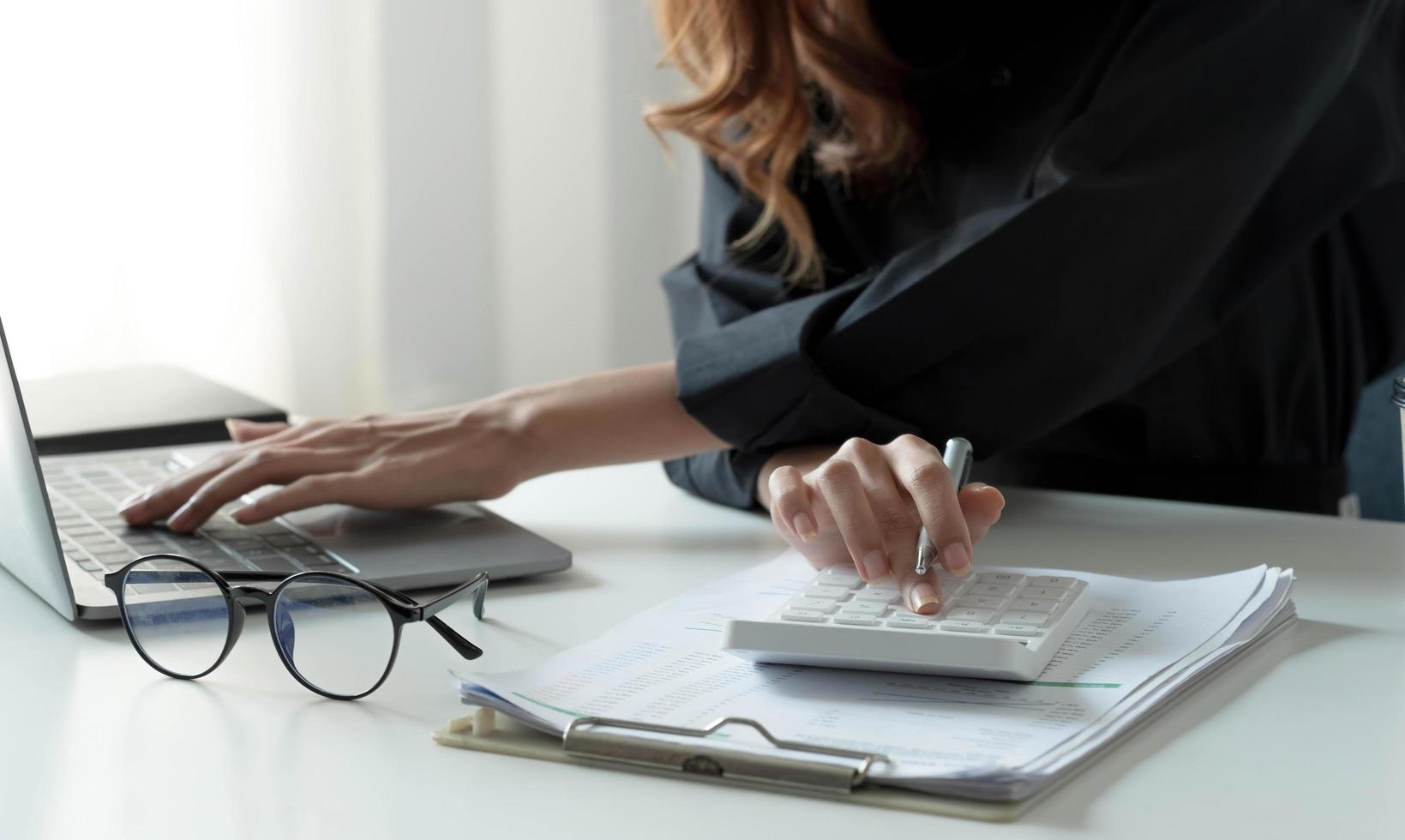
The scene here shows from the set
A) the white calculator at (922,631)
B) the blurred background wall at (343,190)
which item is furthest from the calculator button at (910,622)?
the blurred background wall at (343,190)

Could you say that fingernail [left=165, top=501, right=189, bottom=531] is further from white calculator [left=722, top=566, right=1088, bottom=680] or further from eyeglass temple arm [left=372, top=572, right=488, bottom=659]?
white calculator [left=722, top=566, right=1088, bottom=680]

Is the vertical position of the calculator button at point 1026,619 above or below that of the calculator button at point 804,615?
below

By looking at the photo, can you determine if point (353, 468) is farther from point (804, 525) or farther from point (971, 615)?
point (971, 615)

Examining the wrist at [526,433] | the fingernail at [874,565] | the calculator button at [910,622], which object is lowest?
the calculator button at [910,622]

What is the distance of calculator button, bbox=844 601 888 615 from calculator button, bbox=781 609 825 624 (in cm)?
1

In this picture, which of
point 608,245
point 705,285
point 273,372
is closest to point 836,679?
point 705,285

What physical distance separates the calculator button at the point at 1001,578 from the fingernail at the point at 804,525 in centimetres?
8

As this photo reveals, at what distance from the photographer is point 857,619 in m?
0.55

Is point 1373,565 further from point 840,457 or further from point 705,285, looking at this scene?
point 705,285

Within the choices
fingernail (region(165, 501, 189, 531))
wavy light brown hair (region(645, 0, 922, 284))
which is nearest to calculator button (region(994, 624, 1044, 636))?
fingernail (region(165, 501, 189, 531))

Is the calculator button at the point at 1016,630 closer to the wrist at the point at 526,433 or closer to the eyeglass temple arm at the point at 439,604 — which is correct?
the eyeglass temple arm at the point at 439,604

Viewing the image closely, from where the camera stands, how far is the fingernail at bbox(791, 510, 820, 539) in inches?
25.4

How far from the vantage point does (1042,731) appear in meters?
0.47

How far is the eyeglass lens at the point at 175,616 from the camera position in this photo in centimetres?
59
